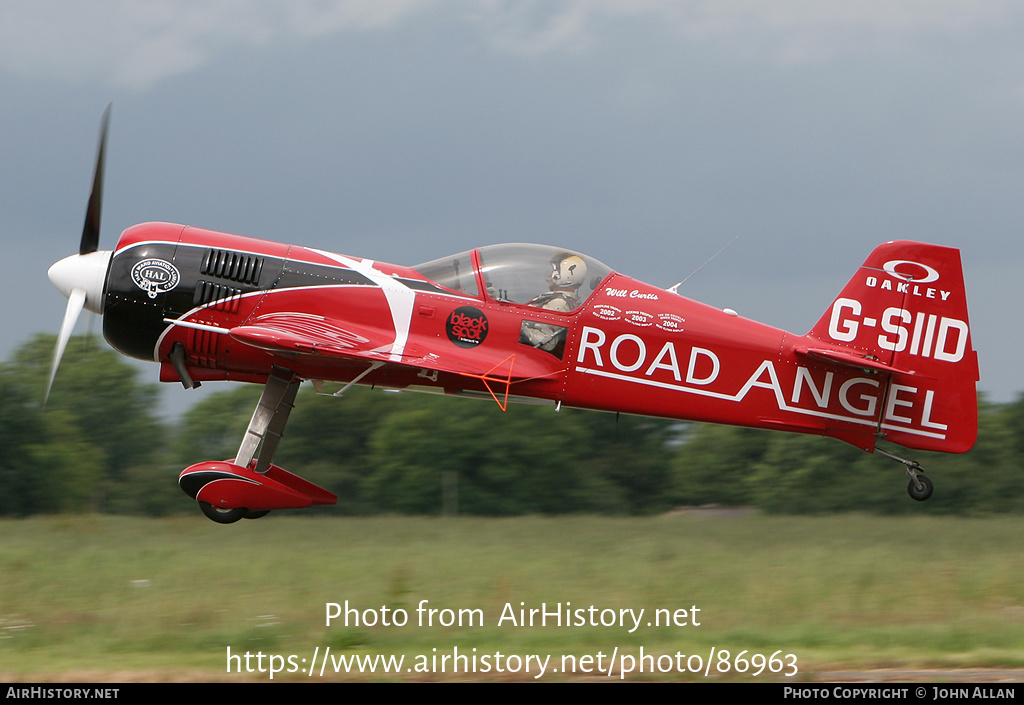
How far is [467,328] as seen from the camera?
942 centimetres

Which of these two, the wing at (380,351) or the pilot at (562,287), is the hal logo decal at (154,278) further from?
the pilot at (562,287)

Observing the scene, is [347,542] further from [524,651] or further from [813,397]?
[813,397]

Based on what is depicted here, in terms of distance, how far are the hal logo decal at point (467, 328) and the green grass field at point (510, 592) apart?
226 centimetres

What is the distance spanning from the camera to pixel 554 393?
9508mm

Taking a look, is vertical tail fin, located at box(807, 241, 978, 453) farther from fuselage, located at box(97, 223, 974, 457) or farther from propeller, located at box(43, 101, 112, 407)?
propeller, located at box(43, 101, 112, 407)

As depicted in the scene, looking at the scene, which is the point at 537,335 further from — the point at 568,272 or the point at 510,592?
the point at 510,592

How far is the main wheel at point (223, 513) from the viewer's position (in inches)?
376

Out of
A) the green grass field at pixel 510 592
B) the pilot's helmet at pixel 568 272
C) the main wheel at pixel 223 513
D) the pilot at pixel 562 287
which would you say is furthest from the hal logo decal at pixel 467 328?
the main wheel at pixel 223 513

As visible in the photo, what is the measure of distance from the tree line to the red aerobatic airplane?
43.8 ft

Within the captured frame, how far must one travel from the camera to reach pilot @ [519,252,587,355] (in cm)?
943

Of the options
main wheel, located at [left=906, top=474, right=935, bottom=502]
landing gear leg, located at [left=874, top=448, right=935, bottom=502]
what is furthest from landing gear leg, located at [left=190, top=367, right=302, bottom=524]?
main wheel, located at [left=906, top=474, right=935, bottom=502]

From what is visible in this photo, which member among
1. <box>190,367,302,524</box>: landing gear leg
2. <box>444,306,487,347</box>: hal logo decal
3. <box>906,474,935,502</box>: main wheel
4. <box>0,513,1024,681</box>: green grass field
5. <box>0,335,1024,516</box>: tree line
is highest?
<box>444,306,487,347</box>: hal logo decal

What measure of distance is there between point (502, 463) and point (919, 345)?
1863 cm

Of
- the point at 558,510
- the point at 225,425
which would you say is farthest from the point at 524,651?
the point at 225,425
